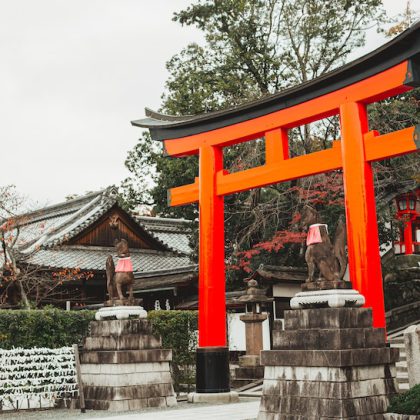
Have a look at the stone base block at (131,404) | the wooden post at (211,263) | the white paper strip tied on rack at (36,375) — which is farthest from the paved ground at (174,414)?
the wooden post at (211,263)

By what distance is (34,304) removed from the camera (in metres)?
18.8

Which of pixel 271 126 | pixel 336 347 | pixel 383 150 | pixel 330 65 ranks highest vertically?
pixel 330 65

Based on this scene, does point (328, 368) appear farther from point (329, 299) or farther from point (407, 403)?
point (407, 403)

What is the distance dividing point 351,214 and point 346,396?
9.38 ft

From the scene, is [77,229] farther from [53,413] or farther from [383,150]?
[383,150]

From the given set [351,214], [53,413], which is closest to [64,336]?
[53,413]

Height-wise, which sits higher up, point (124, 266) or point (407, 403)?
point (124, 266)

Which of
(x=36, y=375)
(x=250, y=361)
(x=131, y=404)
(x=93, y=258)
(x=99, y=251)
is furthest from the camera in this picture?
(x=99, y=251)

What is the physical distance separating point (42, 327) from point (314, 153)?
6.66 m

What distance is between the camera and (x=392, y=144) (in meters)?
9.03

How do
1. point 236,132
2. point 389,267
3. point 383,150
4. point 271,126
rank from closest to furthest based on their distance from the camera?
1. point 383,150
2. point 271,126
3. point 236,132
4. point 389,267

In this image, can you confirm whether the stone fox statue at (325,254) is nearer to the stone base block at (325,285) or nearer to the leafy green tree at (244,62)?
the stone base block at (325,285)

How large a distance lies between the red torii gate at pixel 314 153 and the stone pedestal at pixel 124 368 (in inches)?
36.4

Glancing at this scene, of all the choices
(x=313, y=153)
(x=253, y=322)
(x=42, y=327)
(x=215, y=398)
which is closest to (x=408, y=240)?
(x=253, y=322)
